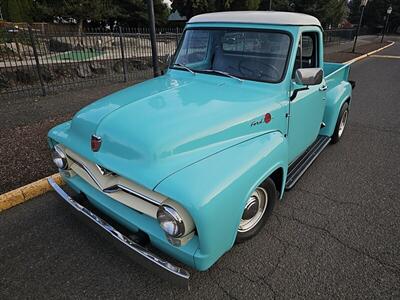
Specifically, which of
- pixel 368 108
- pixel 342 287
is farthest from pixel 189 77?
pixel 368 108

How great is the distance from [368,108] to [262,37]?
5649 millimetres

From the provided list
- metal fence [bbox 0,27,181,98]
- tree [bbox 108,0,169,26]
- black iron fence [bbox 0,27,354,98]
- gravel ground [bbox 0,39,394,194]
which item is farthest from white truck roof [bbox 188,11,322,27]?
tree [bbox 108,0,169,26]

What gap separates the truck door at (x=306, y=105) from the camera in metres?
3.16

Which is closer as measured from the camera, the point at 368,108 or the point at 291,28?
the point at 291,28

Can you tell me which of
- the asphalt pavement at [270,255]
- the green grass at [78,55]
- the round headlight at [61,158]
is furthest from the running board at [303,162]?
the green grass at [78,55]

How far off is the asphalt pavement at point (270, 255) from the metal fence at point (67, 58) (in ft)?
20.5

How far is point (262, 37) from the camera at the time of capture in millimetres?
3020

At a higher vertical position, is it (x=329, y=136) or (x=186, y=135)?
(x=186, y=135)

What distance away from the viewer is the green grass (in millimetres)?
9430

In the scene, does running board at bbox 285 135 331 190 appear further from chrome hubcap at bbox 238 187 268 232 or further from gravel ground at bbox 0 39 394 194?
gravel ground at bbox 0 39 394 194

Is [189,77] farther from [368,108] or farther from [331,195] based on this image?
[368,108]

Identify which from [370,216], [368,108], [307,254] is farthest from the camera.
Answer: [368,108]

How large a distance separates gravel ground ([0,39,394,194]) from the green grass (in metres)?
1.61

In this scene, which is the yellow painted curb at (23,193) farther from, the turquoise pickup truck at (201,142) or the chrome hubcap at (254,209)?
the chrome hubcap at (254,209)
